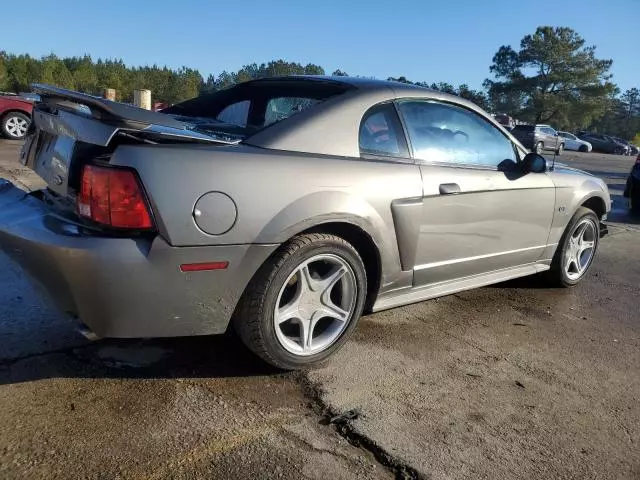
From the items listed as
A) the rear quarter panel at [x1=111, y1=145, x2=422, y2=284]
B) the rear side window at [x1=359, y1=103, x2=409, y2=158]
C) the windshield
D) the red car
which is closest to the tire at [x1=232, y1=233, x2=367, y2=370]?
the rear quarter panel at [x1=111, y1=145, x2=422, y2=284]

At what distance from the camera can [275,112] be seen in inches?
146

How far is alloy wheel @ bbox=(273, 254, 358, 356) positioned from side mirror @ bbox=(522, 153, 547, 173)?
1.73 meters

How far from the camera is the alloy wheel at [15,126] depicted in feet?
41.0

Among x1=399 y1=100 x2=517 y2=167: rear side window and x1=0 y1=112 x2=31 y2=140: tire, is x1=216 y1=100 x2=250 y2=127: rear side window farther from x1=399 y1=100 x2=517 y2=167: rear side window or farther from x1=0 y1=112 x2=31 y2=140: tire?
x1=0 y1=112 x2=31 y2=140: tire

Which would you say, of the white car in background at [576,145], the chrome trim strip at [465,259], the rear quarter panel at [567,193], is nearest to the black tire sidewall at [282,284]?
the chrome trim strip at [465,259]

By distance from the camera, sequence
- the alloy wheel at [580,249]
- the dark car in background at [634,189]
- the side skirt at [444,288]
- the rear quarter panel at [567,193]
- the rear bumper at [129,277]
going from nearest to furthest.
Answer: the rear bumper at [129,277] → the side skirt at [444,288] → the rear quarter panel at [567,193] → the alloy wheel at [580,249] → the dark car in background at [634,189]

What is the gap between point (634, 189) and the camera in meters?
9.16

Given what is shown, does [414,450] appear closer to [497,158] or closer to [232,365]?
[232,365]

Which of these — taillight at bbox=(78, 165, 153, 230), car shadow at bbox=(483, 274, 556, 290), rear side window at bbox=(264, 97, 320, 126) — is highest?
rear side window at bbox=(264, 97, 320, 126)

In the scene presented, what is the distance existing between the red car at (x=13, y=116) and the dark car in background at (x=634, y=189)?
1136cm

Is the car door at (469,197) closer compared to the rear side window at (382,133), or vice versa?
the rear side window at (382,133)

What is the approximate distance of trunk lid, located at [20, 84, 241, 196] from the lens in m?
2.53

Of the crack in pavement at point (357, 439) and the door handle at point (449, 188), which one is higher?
the door handle at point (449, 188)

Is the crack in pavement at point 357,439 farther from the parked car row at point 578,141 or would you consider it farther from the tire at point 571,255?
the parked car row at point 578,141
